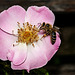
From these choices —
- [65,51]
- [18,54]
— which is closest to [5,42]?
[18,54]

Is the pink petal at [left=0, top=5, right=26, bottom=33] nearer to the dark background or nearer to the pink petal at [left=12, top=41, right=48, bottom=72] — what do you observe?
the pink petal at [left=12, top=41, right=48, bottom=72]

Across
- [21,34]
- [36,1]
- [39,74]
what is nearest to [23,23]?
[21,34]

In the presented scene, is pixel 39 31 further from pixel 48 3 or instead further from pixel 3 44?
pixel 48 3

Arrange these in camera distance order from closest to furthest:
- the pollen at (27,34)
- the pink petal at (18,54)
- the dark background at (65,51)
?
the pink petal at (18,54), the pollen at (27,34), the dark background at (65,51)

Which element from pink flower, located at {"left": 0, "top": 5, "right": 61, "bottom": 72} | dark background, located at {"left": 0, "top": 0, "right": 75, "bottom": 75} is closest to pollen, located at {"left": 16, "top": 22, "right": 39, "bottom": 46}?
pink flower, located at {"left": 0, "top": 5, "right": 61, "bottom": 72}

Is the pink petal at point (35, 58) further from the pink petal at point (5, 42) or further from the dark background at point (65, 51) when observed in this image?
the dark background at point (65, 51)

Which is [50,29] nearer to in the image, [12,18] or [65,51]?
[12,18]

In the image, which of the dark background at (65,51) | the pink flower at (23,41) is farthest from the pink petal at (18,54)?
the dark background at (65,51)
